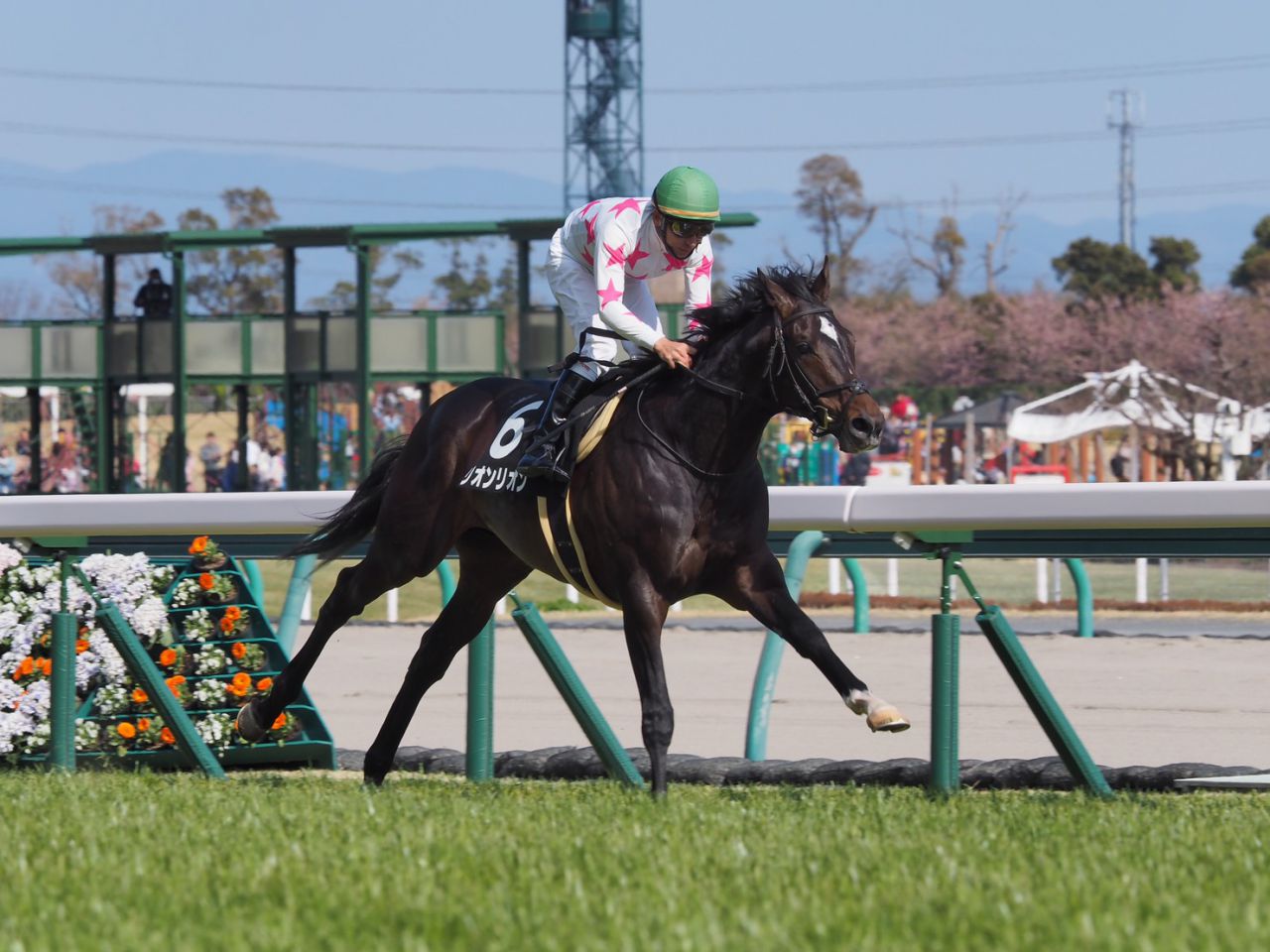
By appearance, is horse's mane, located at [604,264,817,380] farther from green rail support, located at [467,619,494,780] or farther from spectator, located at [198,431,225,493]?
spectator, located at [198,431,225,493]

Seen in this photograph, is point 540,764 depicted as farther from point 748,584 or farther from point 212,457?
point 212,457

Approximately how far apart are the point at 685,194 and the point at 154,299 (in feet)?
69.3

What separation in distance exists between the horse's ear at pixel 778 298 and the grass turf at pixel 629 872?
146cm

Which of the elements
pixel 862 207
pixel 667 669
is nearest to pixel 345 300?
pixel 862 207

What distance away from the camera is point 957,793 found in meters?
5.70

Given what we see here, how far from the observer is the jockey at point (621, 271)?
5891 millimetres

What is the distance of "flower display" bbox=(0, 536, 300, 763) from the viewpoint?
7254mm

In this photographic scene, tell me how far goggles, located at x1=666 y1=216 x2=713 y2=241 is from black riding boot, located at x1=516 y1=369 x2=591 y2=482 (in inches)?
22.4

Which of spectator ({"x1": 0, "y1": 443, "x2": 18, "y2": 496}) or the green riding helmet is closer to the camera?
the green riding helmet

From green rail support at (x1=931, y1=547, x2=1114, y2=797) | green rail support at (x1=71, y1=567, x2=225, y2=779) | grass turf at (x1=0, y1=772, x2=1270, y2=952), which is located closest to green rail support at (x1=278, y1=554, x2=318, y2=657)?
green rail support at (x1=71, y1=567, x2=225, y2=779)

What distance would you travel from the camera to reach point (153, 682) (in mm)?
6770

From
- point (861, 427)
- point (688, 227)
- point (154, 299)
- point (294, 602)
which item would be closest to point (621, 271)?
point (688, 227)

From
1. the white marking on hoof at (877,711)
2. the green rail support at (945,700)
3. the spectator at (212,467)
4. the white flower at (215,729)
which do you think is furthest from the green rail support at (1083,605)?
the spectator at (212,467)

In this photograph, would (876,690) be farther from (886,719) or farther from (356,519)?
(886,719)
